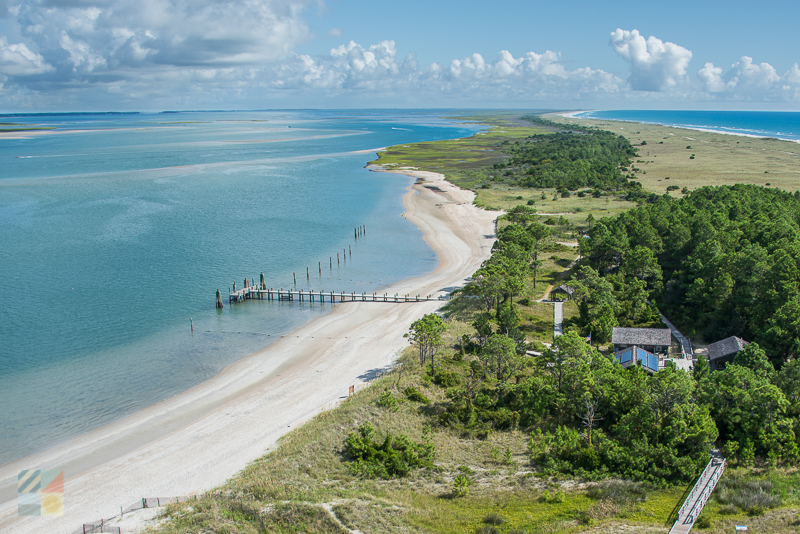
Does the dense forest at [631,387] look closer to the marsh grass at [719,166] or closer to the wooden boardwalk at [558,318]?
the wooden boardwalk at [558,318]

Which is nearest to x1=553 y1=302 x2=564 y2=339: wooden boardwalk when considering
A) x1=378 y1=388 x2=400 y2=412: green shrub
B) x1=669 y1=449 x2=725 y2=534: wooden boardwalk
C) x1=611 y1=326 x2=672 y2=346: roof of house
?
x1=611 y1=326 x2=672 y2=346: roof of house

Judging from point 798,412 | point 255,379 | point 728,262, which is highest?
point 728,262

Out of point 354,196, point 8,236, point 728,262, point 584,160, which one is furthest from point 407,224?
point 584,160

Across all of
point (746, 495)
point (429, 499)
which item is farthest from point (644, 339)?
point (429, 499)

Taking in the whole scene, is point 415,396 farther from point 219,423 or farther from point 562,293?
point 562,293

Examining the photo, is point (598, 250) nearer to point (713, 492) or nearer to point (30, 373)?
point (713, 492)

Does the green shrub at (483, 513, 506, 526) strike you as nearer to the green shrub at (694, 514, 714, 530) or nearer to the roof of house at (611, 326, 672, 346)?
the green shrub at (694, 514, 714, 530)
